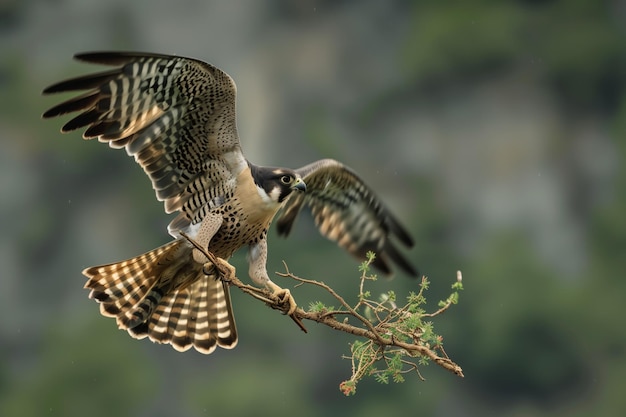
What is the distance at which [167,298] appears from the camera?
5.50 metres

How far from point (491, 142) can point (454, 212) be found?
263cm

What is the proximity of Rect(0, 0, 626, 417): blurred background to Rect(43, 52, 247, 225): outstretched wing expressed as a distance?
59.6ft

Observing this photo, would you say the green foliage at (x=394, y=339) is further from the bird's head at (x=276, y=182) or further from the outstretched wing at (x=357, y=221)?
the outstretched wing at (x=357, y=221)

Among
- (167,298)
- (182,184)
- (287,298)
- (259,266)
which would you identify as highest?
(182,184)

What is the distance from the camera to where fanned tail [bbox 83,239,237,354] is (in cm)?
515

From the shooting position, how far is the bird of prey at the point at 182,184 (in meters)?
4.67

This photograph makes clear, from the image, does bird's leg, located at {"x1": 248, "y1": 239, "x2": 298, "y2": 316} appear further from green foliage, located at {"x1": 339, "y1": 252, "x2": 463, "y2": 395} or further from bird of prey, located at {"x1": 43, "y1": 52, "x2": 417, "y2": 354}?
green foliage, located at {"x1": 339, "y1": 252, "x2": 463, "y2": 395}

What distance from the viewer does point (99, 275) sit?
5.21 m

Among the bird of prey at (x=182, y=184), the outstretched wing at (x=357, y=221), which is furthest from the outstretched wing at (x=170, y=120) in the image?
the outstretched wing at (x=357, y=221)

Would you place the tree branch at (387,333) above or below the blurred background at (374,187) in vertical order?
above

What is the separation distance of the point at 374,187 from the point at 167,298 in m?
22.7

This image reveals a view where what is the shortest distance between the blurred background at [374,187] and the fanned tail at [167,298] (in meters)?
17.7

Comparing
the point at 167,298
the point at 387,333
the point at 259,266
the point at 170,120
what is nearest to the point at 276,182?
the point at 259,266

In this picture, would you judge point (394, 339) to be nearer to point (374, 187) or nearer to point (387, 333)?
point (387, 333)
